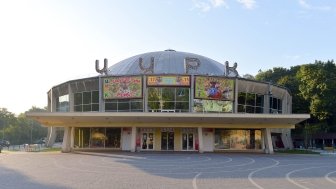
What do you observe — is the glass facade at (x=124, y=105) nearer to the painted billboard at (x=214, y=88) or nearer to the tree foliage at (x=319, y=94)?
the painted billboard at (x=214, y=88)

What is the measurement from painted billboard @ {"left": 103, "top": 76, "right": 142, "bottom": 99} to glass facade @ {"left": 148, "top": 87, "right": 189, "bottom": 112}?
1.49 metres

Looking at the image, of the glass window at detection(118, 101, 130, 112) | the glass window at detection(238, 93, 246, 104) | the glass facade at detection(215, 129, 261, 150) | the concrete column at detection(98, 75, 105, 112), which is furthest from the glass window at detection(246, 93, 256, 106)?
the concrete column at detection(98, 75, 105, 112)

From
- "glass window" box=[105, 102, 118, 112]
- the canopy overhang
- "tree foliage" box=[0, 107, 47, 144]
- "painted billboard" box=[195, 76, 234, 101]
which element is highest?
"painted billboard" box=[195, 76, 234, 101]

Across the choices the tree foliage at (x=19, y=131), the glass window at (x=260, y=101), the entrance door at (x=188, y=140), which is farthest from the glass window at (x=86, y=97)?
the tree foliage at (x=19, y=131)

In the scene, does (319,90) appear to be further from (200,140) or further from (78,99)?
(78,99)

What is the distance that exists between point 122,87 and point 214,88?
33.9 ft

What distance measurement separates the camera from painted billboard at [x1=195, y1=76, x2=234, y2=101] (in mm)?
47375

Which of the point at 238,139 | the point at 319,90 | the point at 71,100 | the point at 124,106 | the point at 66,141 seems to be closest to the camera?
the point at 66,141

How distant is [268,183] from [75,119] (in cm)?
2967

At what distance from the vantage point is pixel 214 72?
5494 cm

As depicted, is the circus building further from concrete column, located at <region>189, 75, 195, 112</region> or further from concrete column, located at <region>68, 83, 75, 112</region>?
concrete column, located at <region>68, 83, 75, 112</region>

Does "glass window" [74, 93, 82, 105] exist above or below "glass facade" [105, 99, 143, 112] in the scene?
above

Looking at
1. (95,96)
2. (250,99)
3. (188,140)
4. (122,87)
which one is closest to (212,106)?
(188,140)

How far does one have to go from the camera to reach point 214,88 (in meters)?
48.0
